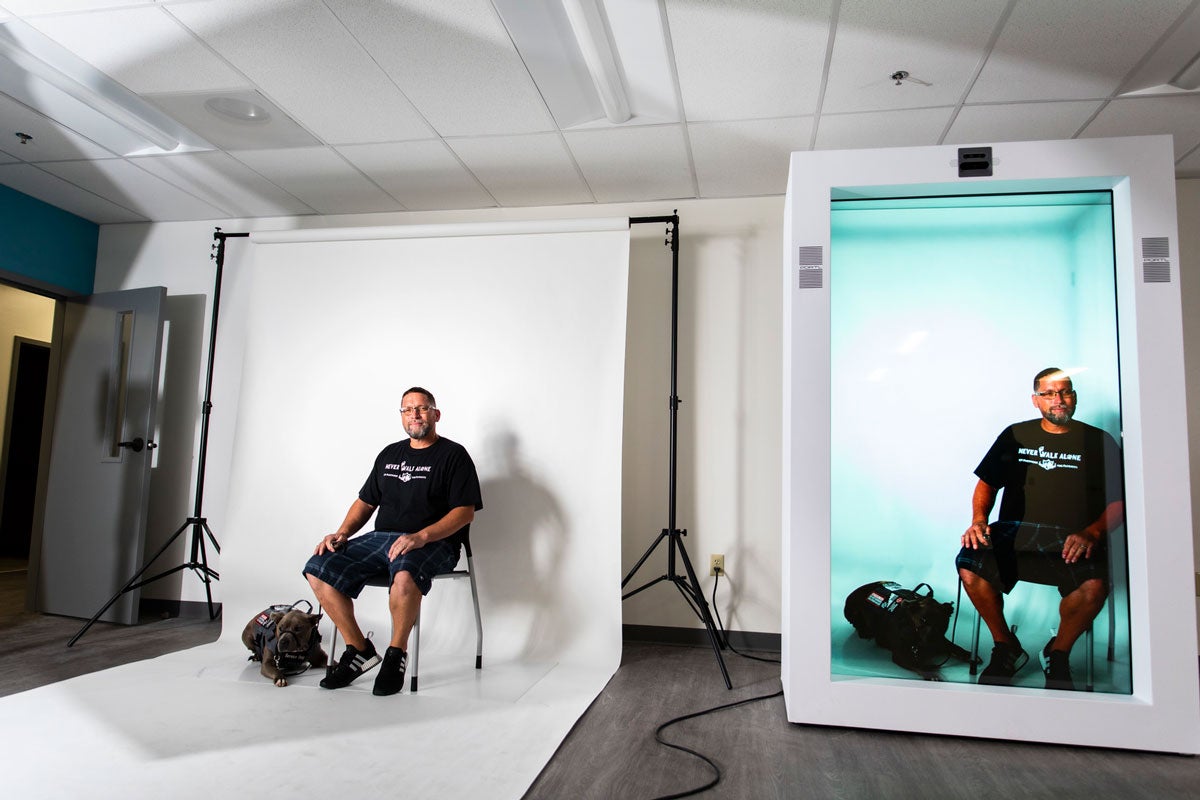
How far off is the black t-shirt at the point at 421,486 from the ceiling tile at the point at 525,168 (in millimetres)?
1425

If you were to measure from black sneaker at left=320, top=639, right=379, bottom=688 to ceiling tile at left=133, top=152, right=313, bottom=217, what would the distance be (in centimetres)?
254

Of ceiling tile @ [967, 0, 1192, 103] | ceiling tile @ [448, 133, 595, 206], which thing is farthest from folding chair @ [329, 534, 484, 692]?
ceiling tile @ [967, 0, 1192, 103]

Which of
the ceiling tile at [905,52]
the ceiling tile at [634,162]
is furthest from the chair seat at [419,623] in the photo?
the ceiling tile at [905,52]

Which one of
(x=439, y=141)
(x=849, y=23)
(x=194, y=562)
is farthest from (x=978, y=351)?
(x=194, y=562)

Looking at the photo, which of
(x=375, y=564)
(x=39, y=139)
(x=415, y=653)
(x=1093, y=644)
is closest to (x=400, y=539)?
(x=375, y=564)

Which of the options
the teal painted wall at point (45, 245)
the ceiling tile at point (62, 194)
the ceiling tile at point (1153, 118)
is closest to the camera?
the ceiling tile at point (1153, 118)

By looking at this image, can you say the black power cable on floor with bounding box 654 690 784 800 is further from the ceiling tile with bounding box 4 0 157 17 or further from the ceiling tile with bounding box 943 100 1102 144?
the ceiling tile with bounding box 4 0 157 17

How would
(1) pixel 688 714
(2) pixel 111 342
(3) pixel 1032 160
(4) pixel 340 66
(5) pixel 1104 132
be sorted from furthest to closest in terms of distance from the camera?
(2) pixel 111 342
(5) pixel 1104 132
(4) pixel 340 66
(1) pixel 688 714
(3) pixel 1032 160

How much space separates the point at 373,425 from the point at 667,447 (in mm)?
1575

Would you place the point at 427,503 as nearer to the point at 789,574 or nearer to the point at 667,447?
the point at 667,447

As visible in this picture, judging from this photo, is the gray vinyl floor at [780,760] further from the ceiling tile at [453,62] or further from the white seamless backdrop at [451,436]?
the ceiling tile at [453,62]

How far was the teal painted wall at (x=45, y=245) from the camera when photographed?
4.14 m

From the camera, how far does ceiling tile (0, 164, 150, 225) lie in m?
3.96

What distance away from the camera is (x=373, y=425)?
12.8ft
